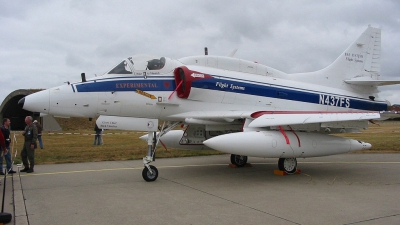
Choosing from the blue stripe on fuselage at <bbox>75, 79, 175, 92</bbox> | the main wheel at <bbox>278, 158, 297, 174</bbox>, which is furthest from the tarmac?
the blue stripe on fuselage at <bbox>75, 79, 175, 92</bbox>

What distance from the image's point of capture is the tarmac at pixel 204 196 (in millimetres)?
5430

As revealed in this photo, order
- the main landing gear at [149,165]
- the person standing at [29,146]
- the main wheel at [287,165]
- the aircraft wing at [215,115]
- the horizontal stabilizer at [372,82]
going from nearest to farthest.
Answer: the main landing gear at [149,165], the aircraft wing at [215,115], the main wheel at [287,165], the person standing at [29,146], the horizontal stabilizer at [372,82]

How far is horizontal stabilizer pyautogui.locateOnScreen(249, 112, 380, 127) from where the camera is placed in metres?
8.69

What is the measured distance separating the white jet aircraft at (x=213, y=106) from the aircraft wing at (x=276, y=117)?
0.02 meters

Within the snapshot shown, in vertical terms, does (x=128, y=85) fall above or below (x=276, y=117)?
above

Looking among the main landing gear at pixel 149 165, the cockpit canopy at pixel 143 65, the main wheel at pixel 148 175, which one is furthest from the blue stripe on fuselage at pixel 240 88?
the main wheel at pixel 148 175

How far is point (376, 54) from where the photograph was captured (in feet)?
42.3

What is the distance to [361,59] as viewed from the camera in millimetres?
12727

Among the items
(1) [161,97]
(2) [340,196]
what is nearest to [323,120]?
(2) [340,196]

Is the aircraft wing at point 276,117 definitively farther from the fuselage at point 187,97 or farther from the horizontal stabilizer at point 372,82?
the horizontal stabilizer at point 372,82

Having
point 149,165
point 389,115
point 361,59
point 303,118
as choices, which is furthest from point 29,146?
point 361,59

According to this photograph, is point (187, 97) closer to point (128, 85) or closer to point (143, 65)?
point (143, 65)

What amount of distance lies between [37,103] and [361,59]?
35.9 ft

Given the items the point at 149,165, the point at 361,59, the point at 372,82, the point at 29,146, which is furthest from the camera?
the point at 361,59
